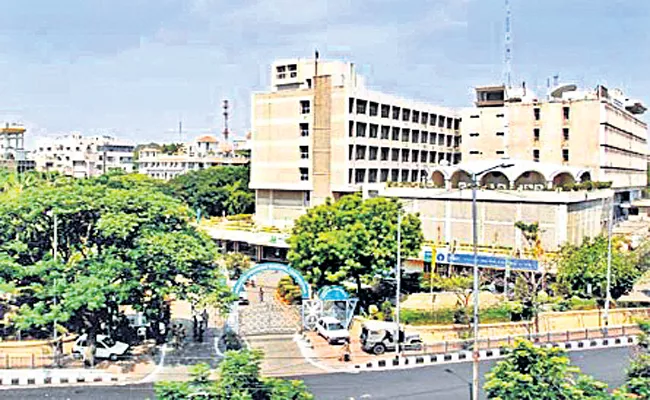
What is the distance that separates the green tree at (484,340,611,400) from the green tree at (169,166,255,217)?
196 feet

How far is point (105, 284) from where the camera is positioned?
1026 inches

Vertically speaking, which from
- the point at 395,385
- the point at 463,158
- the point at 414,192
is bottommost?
the point at 395,385

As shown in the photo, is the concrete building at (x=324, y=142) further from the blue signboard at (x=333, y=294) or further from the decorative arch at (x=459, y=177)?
the blue signboard at (x=333, y=294)

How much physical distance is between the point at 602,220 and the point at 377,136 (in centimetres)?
2059

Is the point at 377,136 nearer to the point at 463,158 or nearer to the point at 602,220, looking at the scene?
the point at 463,158

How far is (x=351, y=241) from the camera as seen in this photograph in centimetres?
3459

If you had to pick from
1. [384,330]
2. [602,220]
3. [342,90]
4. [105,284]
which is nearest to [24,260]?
[105,284]

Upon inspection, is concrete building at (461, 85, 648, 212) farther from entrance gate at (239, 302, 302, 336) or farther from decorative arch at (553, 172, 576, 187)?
entrance gate at (239, 302, 302, 336)

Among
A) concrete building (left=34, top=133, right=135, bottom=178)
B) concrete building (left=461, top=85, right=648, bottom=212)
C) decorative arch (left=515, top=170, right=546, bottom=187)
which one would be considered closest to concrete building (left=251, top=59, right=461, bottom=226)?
concrete building (left=461, top=85, right=648, bottom=212)

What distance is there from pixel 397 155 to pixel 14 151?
6740cm

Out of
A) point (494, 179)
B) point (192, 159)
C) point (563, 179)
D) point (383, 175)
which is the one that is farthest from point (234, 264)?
point (192, 159)

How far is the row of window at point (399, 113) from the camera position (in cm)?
5972

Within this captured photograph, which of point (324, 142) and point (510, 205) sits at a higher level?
point (324, 142)

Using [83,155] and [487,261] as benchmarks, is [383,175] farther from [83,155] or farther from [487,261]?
[83,155]
